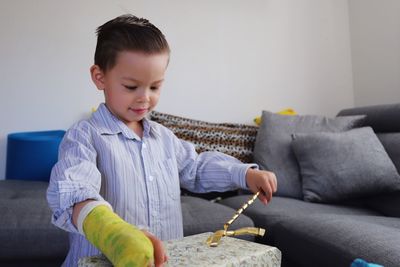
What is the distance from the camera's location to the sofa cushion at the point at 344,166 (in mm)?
1495

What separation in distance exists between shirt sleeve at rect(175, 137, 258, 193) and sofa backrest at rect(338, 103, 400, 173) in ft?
3.54

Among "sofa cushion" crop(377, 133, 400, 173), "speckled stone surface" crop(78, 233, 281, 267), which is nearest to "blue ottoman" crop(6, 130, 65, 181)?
"speckled stone surface" crop(78, 233, 281, 267)

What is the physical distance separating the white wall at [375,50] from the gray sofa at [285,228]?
103 cm

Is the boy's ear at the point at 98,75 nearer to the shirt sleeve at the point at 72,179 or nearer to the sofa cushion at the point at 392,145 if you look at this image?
the shirt sleeve at the point at 72,179

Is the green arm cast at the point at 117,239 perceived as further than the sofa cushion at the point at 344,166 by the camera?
No

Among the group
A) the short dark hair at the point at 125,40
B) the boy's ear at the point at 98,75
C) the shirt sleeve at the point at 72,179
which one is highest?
the short dark hair at the point at 125,40

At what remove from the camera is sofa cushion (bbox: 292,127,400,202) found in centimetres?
150

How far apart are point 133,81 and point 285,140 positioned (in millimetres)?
1207

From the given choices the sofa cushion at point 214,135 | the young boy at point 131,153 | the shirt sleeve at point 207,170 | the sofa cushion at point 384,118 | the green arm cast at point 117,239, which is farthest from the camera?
the sofa cushion at point 214,135

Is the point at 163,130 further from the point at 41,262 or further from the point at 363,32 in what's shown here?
the point at 363,32

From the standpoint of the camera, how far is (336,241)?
932 millimetres

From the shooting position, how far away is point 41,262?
1.14 m

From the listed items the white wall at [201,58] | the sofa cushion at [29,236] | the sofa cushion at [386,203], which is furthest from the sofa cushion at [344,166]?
the sofa cushion at [29,236]

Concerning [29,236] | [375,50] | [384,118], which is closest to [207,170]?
[29,236]
